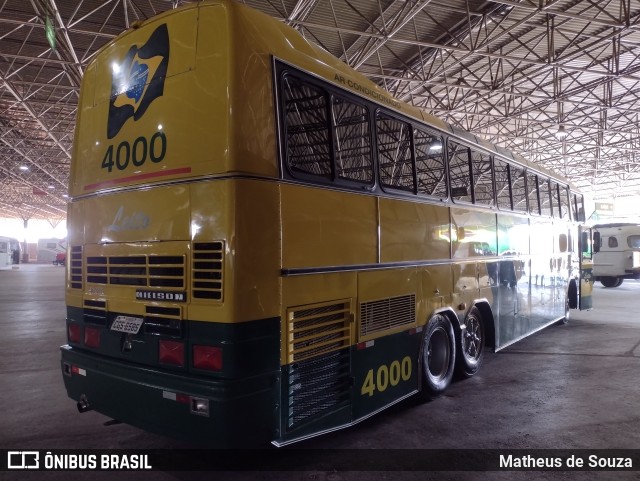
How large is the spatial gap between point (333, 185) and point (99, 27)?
1284cm

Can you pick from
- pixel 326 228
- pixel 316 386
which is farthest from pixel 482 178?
pixel 316 386

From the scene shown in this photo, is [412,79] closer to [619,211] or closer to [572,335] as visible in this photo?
[572,335]

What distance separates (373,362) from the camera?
4.04m

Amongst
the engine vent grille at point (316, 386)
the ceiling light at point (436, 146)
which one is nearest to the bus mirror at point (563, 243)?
the ceiling light at point (436, 146)

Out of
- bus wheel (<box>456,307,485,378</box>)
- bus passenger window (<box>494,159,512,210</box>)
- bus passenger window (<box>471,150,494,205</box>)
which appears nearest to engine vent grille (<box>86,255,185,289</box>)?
bus wheel (<box>456,307,485,378</box>)

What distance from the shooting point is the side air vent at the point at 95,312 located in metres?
3.64

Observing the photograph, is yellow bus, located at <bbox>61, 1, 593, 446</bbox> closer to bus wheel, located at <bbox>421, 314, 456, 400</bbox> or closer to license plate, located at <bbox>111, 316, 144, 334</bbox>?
license plate, located at <bbox>111, 316, 144, 334</bbox>

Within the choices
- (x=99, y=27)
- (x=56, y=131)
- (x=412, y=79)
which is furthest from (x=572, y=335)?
(x=56, y=131)

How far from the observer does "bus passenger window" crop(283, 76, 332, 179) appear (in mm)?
3352

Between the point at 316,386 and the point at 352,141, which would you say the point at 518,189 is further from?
the point at 316,386

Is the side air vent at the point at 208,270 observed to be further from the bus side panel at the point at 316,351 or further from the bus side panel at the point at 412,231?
the bus side panel at the point at 412,231

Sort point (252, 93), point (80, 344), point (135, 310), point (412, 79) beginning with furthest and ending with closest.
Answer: point (412, 79) < point (80, 344) < point (135, 310) < point (252, 93)

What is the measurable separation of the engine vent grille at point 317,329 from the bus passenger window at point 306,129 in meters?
1.07

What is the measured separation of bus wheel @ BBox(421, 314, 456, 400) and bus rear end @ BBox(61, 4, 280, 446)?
2.39 meters
